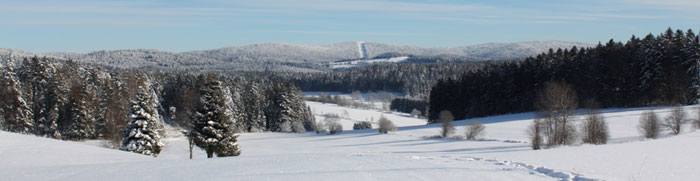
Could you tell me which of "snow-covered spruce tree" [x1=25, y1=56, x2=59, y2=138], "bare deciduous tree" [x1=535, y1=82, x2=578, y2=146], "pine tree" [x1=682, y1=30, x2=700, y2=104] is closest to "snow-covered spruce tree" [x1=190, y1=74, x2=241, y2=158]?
"bare deciduous tree" [x1=535, y1=82, x2=578, y2=146]

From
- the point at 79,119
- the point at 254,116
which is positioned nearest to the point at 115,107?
the point at 79,119

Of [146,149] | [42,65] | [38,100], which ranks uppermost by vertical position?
[42,65]

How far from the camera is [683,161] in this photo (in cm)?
1859

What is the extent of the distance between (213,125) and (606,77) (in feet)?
169

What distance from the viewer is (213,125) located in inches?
1151

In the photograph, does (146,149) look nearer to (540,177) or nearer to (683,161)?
(540,177)

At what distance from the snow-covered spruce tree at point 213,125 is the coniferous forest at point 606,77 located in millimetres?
33982

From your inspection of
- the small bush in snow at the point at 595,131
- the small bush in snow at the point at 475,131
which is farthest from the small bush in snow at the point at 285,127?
the small bush in snow at the point at 595,131

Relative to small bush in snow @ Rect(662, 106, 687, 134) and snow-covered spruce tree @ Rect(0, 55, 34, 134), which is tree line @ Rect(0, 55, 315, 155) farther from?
small bush in snow @ Rect(662, 106, 687, 134)

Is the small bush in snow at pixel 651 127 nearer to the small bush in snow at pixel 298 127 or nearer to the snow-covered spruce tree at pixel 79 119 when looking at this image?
the small bush in snow at pixel 298 127

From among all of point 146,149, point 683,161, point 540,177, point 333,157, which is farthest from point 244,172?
point 146,149

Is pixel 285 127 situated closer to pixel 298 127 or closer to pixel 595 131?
pixel 298 127

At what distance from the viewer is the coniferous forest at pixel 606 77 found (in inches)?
2114

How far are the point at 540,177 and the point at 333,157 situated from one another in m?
7.64
